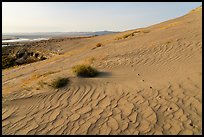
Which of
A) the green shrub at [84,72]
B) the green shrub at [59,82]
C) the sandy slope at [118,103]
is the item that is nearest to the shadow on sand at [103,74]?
the sandy slope at [118,103]

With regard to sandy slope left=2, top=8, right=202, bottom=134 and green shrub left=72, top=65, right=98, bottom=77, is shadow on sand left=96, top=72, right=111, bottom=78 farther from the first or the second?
green shrub left=72, top=65, right=98, bottom=77

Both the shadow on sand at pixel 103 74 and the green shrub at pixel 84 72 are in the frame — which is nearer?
the green shrub at pixel 84 72

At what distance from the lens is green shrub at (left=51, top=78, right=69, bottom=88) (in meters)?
7.71

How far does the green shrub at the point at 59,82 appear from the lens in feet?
25.3

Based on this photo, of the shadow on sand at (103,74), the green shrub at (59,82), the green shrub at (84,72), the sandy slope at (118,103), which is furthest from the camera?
the shadow on sand at (103,74)

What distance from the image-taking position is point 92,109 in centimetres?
619

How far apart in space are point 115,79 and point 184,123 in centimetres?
342

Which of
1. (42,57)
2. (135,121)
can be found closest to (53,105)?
(135,121)

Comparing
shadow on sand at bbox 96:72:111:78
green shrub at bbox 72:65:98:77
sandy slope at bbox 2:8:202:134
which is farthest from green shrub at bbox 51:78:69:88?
shadow on sand at bbox 96:72:111:78

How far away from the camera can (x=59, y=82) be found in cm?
781

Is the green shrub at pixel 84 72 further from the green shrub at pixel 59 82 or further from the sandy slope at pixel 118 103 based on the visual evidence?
the green shrub at pixel 59 82

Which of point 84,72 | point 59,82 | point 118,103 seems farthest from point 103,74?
point 118,103

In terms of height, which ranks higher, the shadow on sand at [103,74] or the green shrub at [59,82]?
the green shrub at [59,82]

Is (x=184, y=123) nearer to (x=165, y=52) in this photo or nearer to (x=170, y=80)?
(x=170, y=80)
